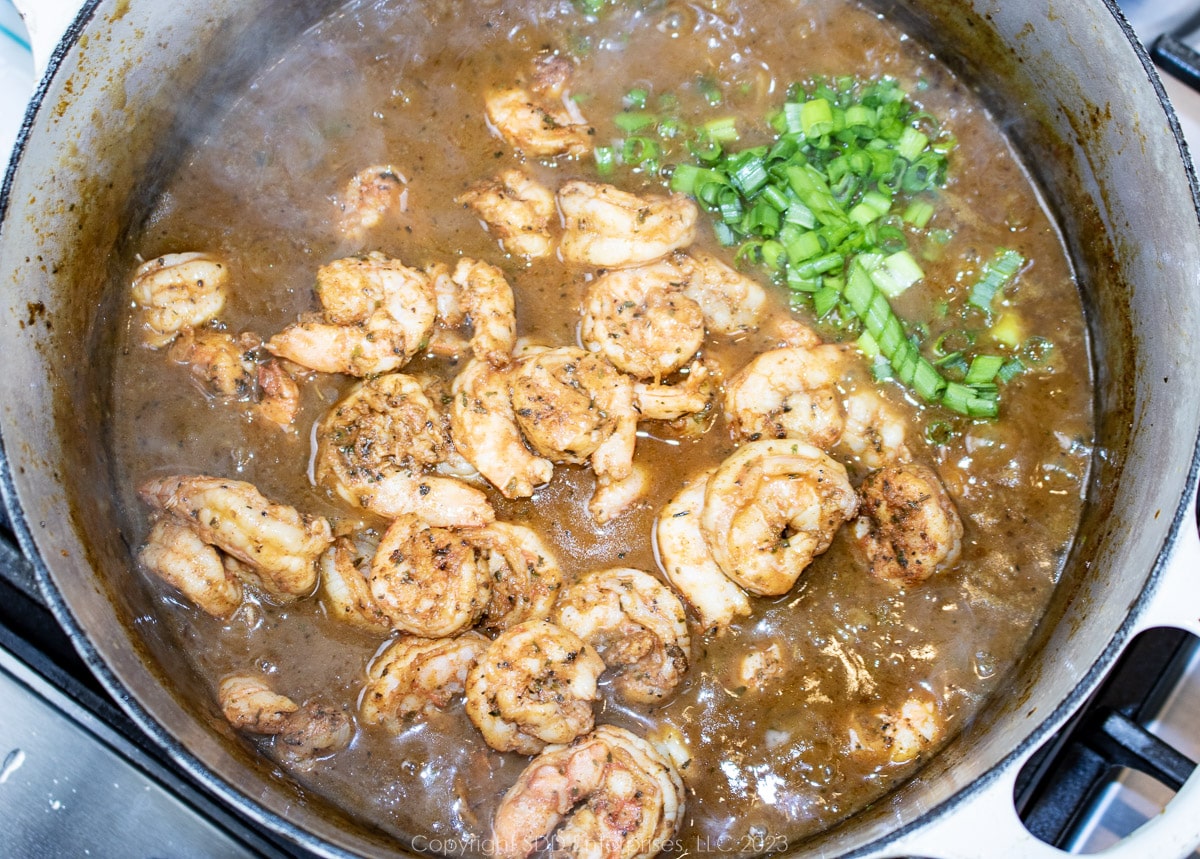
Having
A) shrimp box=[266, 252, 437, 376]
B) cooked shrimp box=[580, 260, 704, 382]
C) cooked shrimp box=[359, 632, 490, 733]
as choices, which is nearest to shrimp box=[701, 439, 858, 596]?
cooked shrimp box=[580, 260, 704, 382]

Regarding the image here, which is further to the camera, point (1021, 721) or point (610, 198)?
point (610, 198)

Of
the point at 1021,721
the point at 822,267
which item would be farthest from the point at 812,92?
the point at 1021,721

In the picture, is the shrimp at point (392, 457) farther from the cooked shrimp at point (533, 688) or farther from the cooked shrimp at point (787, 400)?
the cooked shrimp at point (787, 400)

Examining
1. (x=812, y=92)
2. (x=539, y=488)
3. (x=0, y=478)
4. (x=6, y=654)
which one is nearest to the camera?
(x=0, y=478)

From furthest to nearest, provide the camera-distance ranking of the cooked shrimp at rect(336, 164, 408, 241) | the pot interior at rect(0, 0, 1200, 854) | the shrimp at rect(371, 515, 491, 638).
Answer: the cooked shrimp at rect(336, 164, 408, 241)
the shrimp at rect(371, 515, 491, 638)
the pot interior at rect(0, 0, 1200, 854)

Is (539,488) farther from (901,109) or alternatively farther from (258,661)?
(901,109)

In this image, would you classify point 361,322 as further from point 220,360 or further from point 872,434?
point 872,434

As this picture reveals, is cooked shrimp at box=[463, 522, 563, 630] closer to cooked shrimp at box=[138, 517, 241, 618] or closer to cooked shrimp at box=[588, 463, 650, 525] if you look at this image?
cooked shrimp at box=[588, 463, 650, 525]
